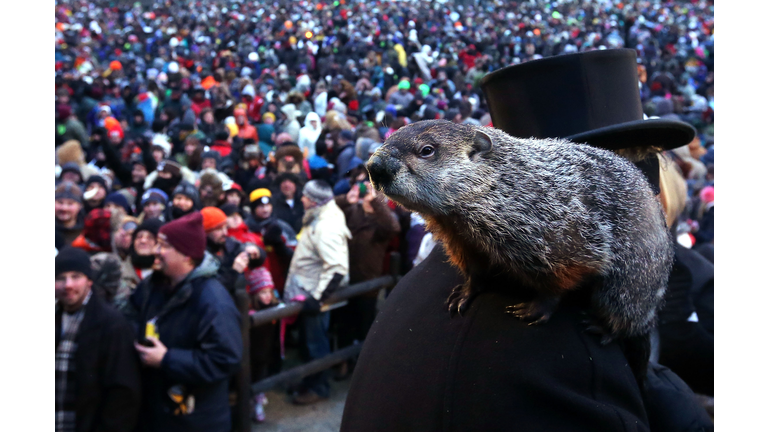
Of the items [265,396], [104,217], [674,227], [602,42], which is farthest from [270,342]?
[602,42]

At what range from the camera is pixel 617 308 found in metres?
1.54

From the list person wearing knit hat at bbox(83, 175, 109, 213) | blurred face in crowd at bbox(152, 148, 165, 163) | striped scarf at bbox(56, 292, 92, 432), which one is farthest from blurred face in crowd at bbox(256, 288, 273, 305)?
blurred face in crowd at bbox(152, 148, 165, 163)

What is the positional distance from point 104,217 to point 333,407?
2.93 m

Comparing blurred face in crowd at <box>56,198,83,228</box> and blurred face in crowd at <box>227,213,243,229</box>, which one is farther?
blurred face in crowd at <box>227,213,243,229</box>

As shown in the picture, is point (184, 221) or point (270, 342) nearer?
point (184, 221)

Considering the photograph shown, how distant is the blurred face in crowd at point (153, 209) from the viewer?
602 centimetres

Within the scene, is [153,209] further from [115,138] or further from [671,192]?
[671,192]

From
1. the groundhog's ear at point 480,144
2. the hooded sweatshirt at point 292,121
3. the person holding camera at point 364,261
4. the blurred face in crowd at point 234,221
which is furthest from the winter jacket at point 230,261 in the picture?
the hooded sweatshirt at point 292,121

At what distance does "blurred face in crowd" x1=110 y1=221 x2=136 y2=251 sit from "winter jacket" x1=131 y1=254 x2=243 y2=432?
1.44 meters

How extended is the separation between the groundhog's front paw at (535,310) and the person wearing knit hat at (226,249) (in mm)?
3785

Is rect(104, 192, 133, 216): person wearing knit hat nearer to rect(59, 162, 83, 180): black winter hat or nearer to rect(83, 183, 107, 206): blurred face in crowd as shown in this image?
rect(83, 183, 107, 206): blurred face in crowd

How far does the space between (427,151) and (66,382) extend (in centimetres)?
298

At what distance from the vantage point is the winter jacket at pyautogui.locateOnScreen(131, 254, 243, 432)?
12.3 feet

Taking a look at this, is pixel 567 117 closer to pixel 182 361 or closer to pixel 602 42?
pixel 182 361
